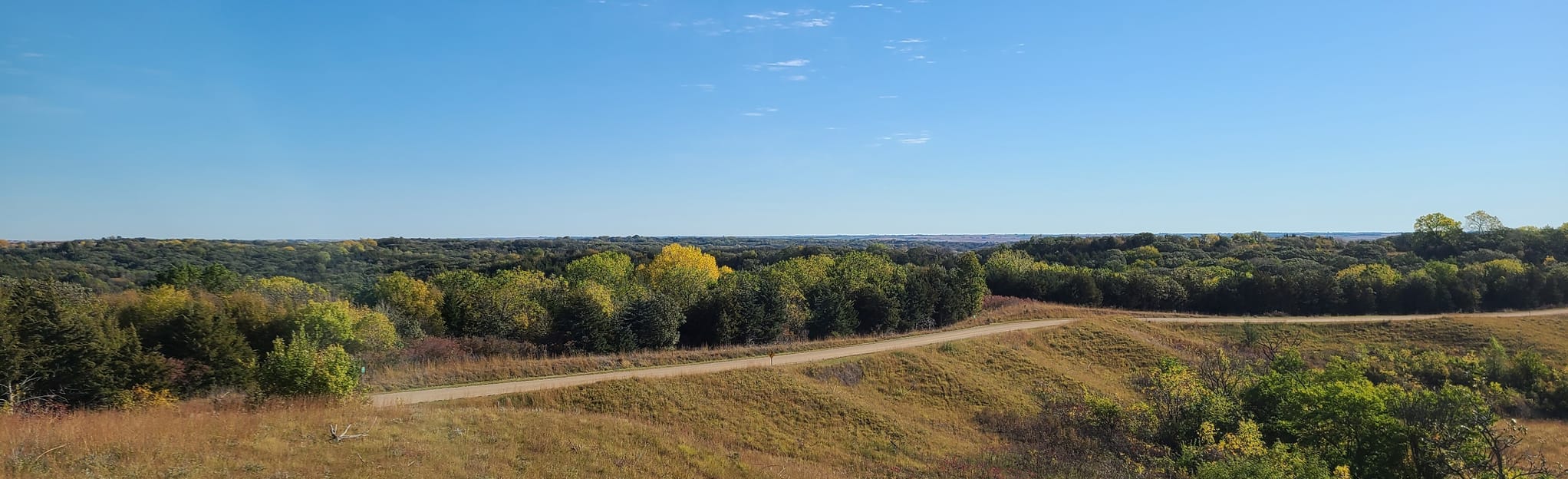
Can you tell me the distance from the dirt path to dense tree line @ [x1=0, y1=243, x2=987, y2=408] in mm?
3213

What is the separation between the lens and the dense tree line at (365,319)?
20.8m

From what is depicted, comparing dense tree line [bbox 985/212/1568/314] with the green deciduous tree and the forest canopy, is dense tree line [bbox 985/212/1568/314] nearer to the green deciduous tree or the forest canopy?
the forest canopy

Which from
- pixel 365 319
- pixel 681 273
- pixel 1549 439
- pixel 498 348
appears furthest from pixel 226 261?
pixel 1549 439

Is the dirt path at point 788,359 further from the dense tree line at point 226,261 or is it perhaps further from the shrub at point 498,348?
the dense tree line at point 226,261

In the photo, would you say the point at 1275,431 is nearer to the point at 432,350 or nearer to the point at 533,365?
the point at 533,365

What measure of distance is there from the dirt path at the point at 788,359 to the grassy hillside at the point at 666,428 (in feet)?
4.64

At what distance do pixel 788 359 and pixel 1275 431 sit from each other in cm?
2237

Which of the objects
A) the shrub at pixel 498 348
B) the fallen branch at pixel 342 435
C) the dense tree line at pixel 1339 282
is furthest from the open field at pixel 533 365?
the dense tree line at pixel 1339 282

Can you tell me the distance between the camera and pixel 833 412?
93.0 ft

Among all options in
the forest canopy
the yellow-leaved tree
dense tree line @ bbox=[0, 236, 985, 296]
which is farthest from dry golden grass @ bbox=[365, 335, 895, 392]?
dense tree line @ bbox=[0, 236, 985, 296]

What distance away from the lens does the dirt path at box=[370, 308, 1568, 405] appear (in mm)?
25406

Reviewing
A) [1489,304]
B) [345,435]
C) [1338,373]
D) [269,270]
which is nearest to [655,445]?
[345,435]

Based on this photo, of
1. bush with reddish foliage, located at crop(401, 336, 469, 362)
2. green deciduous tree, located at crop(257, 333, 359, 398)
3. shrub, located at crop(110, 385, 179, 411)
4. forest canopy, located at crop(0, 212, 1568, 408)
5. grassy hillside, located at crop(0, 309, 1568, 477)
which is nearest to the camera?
grassy hillside, located at crop(0, 309, 1568, 477)

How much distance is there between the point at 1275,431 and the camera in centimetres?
2570
